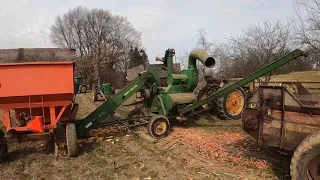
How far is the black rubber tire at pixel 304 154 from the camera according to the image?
3957 millimetres

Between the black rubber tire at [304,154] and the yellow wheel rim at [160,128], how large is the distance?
432cm

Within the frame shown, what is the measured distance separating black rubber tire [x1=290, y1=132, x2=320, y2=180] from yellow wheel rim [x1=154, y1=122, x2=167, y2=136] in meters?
4.32

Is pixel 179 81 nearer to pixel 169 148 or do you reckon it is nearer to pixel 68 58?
pixel 169 148

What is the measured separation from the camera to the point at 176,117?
8664 millimetres

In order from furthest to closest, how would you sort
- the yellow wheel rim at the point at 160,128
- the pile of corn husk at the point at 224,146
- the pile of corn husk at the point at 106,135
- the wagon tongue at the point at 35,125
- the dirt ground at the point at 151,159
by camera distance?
the yellow wheel rim at the point at 160,128
the pile of corn husk at the point at 106,135
the wagon tongue at the point at 35,125
the pile of corn husk at the point at 224,146
the dirt ground at the point at 151,159

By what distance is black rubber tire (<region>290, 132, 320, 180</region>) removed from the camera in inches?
156

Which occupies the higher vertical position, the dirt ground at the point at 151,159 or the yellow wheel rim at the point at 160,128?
the yellow wheel rim at the point at 160,128

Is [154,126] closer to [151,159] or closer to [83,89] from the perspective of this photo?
[151,159]

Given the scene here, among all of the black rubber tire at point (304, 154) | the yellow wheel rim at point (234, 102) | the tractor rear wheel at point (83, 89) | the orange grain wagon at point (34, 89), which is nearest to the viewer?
the black rubber tire at point (304, 154)

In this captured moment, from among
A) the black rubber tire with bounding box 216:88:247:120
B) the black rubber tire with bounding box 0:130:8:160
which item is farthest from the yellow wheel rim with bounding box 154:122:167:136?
the black rubber tire with bounding box 0:130:8:160

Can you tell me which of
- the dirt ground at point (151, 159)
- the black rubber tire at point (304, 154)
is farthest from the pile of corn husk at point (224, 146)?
the black rubber tire at point (304, 154)

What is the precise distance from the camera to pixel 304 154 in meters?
4.01

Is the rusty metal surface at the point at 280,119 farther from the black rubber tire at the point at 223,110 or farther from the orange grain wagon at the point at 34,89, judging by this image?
the black rubber tire at the point at 223,110

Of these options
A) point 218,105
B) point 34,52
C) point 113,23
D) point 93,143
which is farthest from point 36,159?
point 113,23
